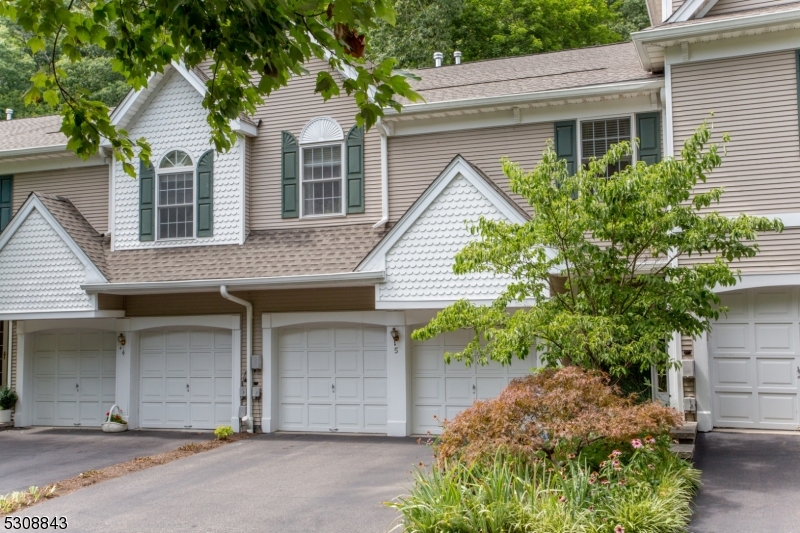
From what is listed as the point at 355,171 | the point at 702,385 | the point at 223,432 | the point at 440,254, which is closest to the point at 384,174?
the point at 355,171

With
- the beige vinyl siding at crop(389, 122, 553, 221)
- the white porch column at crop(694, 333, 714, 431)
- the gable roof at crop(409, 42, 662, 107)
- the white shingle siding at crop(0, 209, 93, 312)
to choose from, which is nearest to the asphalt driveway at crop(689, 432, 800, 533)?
the white porch column at crop(694, 333, 714, 431)

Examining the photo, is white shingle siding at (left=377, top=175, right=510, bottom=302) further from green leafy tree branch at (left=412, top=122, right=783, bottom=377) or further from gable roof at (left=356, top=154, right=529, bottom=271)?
green leafy tree branch at (left=412, top=122, right=783, bottom=377)

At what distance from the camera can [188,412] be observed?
1606 centimetres

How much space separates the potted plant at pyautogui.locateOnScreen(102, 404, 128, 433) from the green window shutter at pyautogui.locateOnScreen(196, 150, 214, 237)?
399 centimetres

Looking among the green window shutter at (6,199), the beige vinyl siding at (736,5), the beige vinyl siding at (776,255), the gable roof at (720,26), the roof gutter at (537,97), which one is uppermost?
the beige vinyl siding at (736,5)

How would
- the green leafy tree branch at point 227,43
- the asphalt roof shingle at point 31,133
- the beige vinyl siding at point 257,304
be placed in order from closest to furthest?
the green leafy tree branch at point 227,43 < the beige vinyl siding at point 257,304 < the asphalt roof shingle at point 31,133

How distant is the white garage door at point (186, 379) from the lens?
15891 mm

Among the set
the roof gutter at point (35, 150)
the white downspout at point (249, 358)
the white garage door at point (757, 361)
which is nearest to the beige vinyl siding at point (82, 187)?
the roof gutter at point (35, 150)

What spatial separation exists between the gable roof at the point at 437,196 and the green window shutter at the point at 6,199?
914cm

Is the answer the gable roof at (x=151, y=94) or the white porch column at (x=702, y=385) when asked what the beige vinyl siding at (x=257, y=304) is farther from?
the white porch column at (x=702, y=385)

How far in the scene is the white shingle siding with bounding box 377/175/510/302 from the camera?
12734 mm

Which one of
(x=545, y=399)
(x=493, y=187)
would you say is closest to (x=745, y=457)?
(x=545, y=399)

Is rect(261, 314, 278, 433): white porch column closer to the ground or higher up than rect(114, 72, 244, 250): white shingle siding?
closer to the ground

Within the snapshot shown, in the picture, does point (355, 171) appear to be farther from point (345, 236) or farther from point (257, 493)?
point (257, 493)
